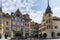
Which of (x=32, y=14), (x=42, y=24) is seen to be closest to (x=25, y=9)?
(x=32, y=14)

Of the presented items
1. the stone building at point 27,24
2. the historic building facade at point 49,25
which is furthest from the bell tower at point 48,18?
the stone building at point 27,24

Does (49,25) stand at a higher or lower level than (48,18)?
lower

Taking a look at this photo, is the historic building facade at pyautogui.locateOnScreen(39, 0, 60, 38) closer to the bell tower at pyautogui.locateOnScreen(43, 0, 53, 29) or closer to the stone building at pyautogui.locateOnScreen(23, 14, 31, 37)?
the bell tower at pyautogui.locateOnScreen(43, 0, 53, 29)

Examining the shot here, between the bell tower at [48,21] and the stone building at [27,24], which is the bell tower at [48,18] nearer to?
the bell tower at [48,21]

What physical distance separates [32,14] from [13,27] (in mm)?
651

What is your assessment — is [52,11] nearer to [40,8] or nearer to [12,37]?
[40,8]

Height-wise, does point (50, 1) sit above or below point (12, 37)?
above

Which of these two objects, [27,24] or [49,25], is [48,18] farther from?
[27,24]

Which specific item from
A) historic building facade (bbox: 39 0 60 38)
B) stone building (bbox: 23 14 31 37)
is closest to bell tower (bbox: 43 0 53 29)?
historic building facade (bbox: 39 0 60 38)

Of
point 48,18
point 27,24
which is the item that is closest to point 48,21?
point 48,18

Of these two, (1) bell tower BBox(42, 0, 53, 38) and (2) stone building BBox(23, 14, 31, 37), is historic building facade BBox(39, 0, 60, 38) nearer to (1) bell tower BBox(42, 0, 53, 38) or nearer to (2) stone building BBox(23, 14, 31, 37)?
(1) bell tower BBox(42, 0, 53, 38)

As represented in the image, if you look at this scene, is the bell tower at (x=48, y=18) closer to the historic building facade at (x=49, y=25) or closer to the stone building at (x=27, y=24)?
the historic building facade at (x=49, y=25)

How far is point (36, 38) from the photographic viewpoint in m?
6.31

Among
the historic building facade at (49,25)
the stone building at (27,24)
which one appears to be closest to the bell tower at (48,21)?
the historic building facade at (49,25)
